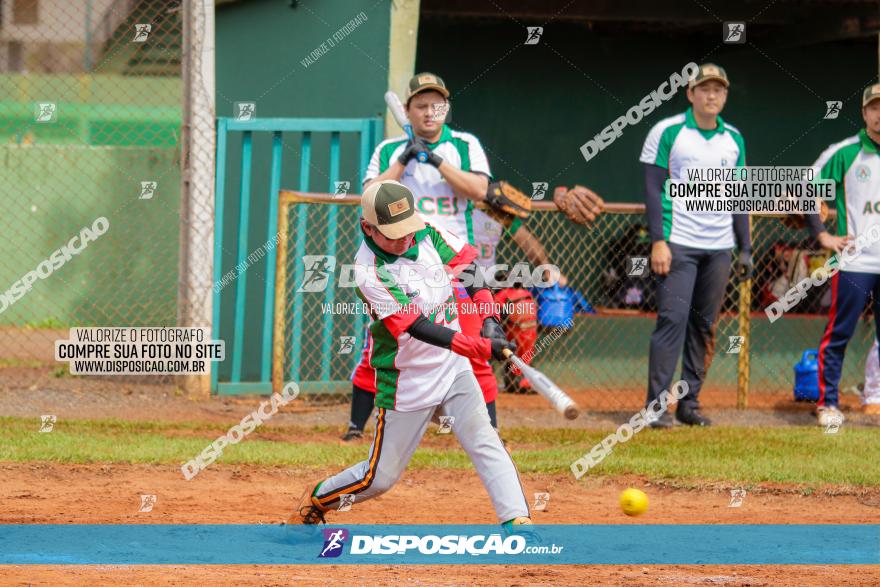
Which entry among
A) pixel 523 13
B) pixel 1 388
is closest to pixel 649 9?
pixel 523 13

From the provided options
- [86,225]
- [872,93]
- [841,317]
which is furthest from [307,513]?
[86,225]

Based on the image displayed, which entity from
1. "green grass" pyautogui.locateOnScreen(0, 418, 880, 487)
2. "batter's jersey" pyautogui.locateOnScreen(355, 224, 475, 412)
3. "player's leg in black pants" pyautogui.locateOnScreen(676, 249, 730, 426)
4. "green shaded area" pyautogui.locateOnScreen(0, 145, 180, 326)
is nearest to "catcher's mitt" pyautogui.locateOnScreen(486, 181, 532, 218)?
"player's leg in black pants" pyautogui.locateOnScreen(676, 249, 730, 426)

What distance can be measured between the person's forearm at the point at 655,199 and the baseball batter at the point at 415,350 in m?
3.67

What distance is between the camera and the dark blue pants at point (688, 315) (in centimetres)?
934

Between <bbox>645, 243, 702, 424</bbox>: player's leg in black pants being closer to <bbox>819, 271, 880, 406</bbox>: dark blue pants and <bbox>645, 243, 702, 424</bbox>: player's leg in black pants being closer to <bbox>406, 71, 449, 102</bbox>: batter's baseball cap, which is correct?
<bbox>819, 271, 880, 406</bbox>: dark blue pants

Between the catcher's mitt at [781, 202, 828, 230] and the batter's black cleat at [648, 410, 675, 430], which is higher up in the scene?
the catcher's mitt at [781, 202, 828, 230]

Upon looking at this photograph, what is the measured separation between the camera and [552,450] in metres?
8.59

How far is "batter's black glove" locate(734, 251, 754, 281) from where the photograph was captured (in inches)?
379

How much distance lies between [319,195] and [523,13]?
3.95 m

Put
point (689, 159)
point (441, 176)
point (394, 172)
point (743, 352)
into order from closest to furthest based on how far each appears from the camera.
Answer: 1. point (394, 172)
2. point (441, 176)
3. point (689, 159)
4. point (743, 352)

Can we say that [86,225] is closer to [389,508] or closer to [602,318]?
[602,318]

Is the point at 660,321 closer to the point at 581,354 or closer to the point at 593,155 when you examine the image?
the point at 581,354

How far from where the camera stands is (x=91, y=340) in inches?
429

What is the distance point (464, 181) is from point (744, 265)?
2.79m
